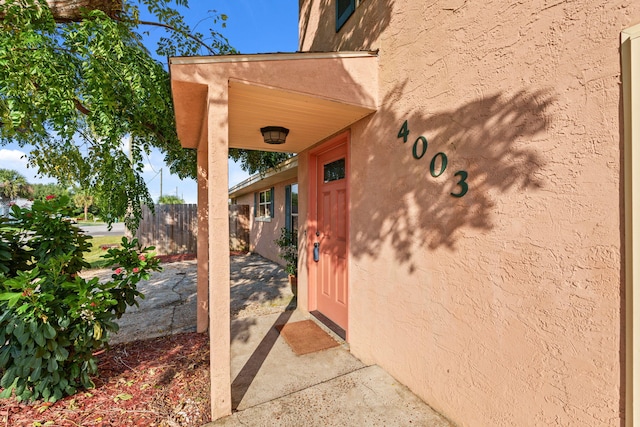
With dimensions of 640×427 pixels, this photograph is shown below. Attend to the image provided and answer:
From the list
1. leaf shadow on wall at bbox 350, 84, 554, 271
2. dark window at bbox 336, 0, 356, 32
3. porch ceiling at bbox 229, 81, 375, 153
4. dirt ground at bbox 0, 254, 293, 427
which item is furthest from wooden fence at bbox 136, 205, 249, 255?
leaf shadow on wall at bbox 350, 84, 554, 271

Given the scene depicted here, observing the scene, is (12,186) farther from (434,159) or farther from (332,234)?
(434,159)

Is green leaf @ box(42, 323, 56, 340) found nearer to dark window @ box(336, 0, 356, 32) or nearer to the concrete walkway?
the concrete walkway

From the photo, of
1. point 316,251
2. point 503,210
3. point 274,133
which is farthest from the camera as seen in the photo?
point 316,251

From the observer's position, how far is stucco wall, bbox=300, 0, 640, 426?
51.9 inches

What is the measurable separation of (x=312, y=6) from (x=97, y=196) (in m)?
4.18

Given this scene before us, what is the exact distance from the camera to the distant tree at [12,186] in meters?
47.1

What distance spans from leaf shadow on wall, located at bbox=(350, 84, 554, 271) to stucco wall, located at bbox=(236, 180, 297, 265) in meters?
4.86

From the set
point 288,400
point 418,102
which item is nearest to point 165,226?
point 288,400

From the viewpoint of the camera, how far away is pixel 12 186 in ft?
158

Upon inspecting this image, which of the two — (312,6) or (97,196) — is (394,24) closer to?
(312,6)

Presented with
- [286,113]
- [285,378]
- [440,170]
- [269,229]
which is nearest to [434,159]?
[440,170]

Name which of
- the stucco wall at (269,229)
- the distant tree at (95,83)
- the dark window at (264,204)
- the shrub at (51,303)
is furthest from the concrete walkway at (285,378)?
the dark window at (264,204)

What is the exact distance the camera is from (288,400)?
2359 mm

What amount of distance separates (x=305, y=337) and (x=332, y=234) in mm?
1376
